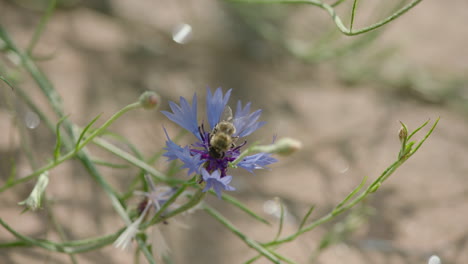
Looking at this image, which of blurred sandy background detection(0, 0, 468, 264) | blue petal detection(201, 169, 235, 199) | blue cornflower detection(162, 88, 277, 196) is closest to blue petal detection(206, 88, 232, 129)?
blue cornflower detection(162, 88, 277, 196)

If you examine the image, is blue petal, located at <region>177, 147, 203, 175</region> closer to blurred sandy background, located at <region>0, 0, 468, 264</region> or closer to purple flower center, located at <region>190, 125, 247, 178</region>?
purple flower center, located at <region>190, 125, 247, 178</region>

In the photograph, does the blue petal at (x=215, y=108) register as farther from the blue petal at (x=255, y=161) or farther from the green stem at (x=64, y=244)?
the green stem at (x=64, y=244)

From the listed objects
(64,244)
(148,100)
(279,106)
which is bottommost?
(64,244)

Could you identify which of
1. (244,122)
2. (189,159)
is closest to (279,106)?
(244,122)

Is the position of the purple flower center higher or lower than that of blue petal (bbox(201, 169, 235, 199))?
higher

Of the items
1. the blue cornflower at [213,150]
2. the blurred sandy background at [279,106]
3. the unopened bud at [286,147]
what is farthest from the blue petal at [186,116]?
the blurred sandy background at [279,106]

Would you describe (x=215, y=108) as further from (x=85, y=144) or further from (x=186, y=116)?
(x=85, y=144)

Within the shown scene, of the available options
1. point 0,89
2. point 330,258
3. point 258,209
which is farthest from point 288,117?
point 0,89
